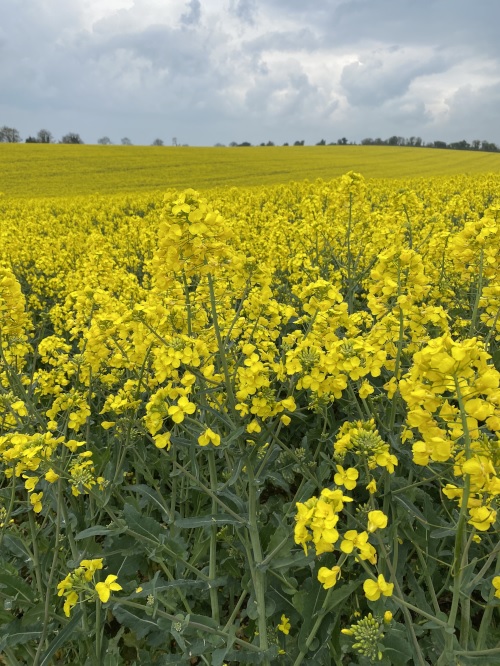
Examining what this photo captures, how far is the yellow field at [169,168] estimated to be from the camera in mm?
27484

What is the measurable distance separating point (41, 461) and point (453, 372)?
171 centimetres

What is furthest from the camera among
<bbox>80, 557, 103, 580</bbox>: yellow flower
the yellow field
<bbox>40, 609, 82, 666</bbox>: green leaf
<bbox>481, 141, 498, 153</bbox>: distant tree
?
<bbox>481, 141, 498, 153</bbox>: distant tree

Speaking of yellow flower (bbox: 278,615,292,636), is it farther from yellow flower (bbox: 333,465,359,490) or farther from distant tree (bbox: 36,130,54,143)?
distant tree (bbox: 36,130,54,143)

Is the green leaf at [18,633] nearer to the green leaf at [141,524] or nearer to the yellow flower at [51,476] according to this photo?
the green leaf at [141,524]

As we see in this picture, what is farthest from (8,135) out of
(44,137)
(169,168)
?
(169,168)

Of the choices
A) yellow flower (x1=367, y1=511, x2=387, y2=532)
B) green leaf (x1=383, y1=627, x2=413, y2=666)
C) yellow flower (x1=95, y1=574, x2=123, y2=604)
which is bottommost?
green leaf (x1=383, y1=627, x2=413, y2=666)

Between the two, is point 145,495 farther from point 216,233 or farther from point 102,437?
point 216,233

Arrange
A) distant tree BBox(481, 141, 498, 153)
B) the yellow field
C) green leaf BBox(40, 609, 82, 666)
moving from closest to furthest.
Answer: green leaf BBox(40, 609, 82, 666) < the yellow field < distant tree BBox(481, 141, 498, 153)

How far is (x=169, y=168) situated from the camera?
33.6m

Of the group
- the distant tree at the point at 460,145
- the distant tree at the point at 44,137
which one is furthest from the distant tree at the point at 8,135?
the distant tree at the point at 460,145

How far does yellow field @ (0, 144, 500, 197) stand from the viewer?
1082 inches

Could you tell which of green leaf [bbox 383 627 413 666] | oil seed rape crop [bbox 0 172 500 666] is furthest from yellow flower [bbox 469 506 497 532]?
green leaf [bbox 383 627 413 666]

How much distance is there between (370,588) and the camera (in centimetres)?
141

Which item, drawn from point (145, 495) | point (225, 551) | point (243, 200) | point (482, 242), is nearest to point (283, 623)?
point (225, 551)
